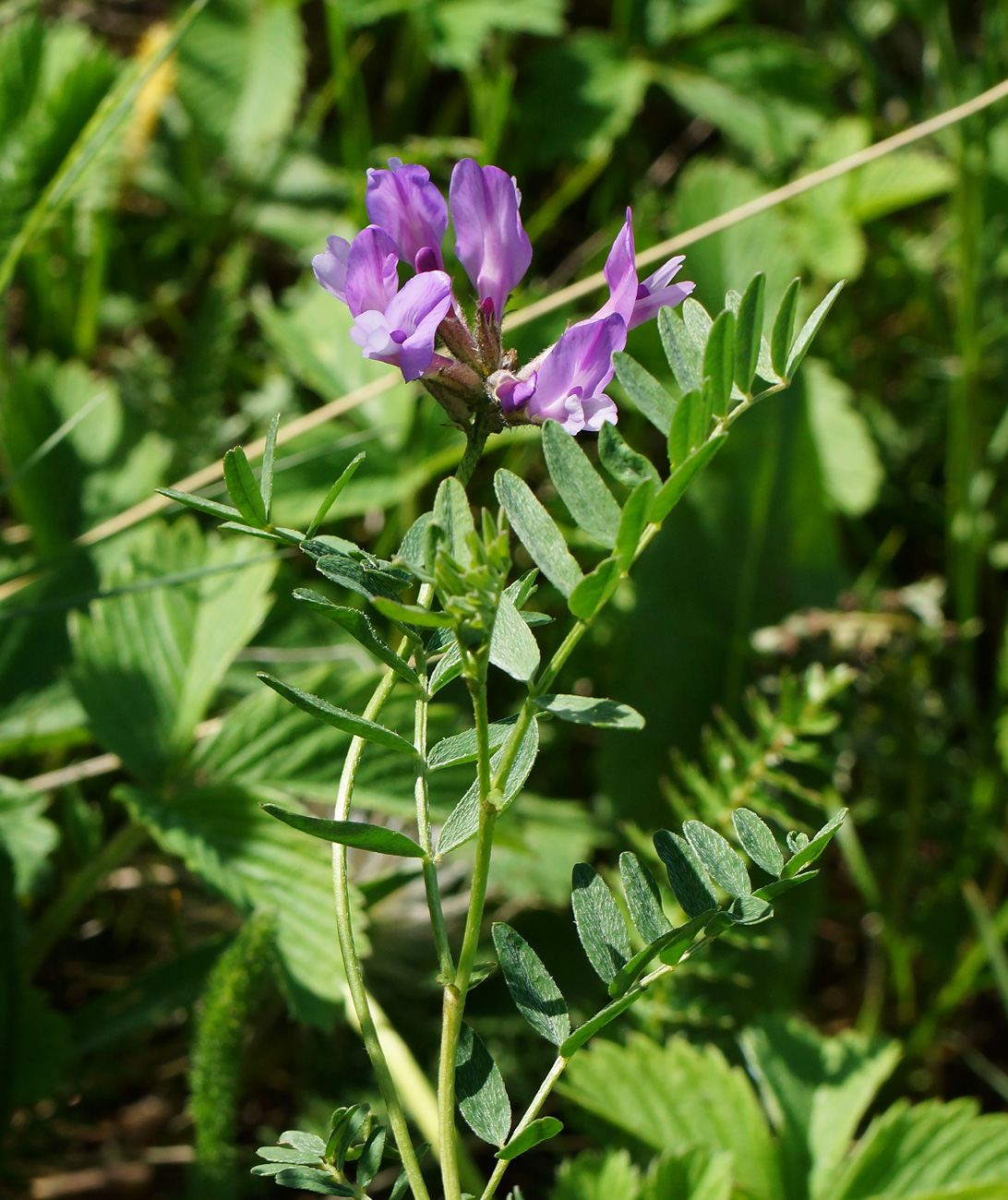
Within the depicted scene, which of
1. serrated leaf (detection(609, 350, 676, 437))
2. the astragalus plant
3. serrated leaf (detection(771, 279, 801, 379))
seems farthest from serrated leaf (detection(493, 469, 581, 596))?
serrated leaf (detection(771, 279, 801, 379))

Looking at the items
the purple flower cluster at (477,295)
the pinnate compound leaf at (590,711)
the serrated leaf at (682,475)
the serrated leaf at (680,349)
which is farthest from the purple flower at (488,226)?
the pinnate compound leaf at (590,711)

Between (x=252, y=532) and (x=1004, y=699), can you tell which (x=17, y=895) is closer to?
(x=252, y=532)

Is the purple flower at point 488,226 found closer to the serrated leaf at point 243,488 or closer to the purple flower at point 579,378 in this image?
the purple flower at point 579,378

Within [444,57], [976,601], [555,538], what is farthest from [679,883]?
[444,57]

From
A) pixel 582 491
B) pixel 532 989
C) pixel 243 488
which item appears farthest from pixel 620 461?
pixel 532 989

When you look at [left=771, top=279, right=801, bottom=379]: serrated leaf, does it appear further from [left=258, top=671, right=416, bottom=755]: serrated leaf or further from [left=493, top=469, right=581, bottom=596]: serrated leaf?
[left=258, top=671, right=416, bottom=755]: serrated leaf

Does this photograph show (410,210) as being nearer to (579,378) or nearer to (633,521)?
(579,378)
